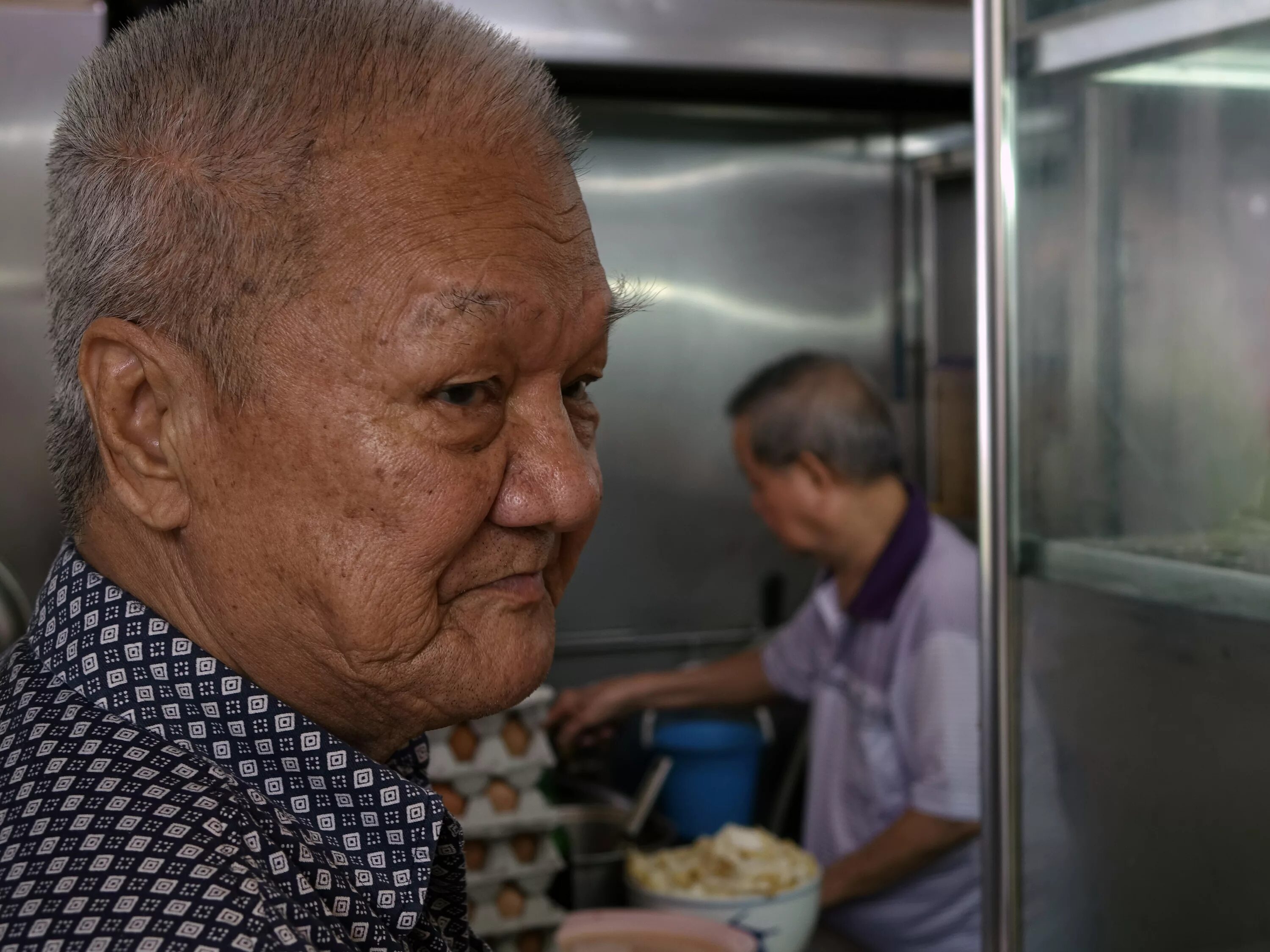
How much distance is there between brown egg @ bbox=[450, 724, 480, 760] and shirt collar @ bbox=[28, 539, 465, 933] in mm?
890

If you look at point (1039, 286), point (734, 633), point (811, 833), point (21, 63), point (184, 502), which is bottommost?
point (811, 833)

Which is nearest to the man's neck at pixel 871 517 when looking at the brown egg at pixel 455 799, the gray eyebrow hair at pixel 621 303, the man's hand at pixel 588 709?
the man's hand at pixel 588 709

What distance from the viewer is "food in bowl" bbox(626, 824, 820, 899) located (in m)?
1.73

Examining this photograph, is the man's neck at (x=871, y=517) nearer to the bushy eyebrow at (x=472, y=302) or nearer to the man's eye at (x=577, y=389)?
the man's eye at (x=577, y=389)

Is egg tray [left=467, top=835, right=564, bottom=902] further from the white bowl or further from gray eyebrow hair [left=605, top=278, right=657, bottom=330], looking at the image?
gray eyebrow hair [left=605, top=278, right=657, bottom=330]

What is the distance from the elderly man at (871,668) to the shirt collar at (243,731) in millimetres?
1520

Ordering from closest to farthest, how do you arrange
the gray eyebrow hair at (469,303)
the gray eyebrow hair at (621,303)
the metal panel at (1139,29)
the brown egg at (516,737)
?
the gray eyebrow hair at (469,303)
the gray eyebrow hair at (621,303)
the metal panel at (1139,29)
the brown egg at (516,737)

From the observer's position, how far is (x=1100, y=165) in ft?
4.54

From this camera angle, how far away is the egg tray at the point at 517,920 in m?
1.59

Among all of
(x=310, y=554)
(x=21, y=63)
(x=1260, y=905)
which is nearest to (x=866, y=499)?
(x=1260, y=905)

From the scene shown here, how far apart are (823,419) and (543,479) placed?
5.70 feet

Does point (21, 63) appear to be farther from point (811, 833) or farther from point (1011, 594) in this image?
point (811, 833)

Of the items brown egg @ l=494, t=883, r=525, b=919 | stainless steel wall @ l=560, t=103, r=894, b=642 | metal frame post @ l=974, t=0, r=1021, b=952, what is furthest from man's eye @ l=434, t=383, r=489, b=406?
stainless steel wall @ l=560, t=103, r=894, b=642

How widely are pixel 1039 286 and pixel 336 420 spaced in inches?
37.8
